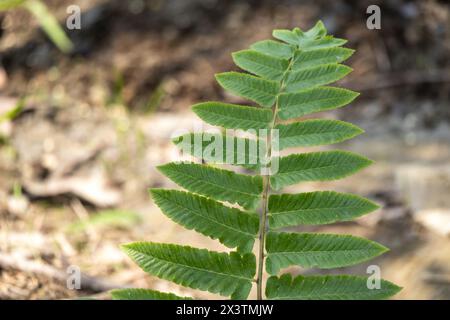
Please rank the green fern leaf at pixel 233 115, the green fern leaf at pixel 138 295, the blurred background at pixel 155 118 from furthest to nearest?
1. the blurred background at pixel 155 118
2. the green fern leaf at pixel 233 115
3. the green fern leaf at pixel 138 295

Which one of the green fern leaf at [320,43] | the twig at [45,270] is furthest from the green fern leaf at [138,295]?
the twig at [45,270]

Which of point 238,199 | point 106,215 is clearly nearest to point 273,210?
point 238,199

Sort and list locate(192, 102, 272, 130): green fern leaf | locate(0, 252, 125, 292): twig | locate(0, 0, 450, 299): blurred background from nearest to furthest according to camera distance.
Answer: locate(192, 102, 272, 130): green fern leaf → locate(0, 252, 125, 292): twig → locate(0, 0, 450, 299): blurred background

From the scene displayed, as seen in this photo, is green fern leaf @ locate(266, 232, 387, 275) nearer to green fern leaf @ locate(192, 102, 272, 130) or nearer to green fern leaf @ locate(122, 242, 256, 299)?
green fern leaf @ locate(122, 242, 256, 299)

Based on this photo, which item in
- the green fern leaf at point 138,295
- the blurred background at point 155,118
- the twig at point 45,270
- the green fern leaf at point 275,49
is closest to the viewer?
the green fern leaf at point 138,295

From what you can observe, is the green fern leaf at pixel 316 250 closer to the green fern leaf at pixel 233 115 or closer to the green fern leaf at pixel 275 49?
the green fern leaf at pixel 233 115

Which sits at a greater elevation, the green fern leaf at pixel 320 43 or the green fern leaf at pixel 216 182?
the green fern leaf at pixel 320 43

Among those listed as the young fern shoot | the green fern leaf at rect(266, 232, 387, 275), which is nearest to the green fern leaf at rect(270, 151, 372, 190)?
the young fern shoot

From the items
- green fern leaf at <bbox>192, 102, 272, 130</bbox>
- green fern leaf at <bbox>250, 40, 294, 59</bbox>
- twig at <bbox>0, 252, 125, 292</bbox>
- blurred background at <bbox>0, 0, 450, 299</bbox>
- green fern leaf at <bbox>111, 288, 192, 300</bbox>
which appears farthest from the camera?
blurred background at <bbox>0, 0, 450, 299</bbox>

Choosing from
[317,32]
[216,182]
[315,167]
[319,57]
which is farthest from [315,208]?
[317,32]
